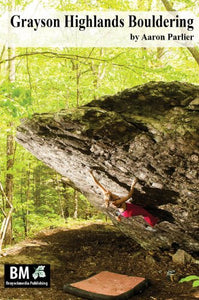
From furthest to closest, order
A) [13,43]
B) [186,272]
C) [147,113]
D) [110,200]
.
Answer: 1. [13,43]
2. [186,272]
3. [147,113]
4. [110,200]

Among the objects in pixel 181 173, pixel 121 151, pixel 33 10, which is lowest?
pixel 181 173

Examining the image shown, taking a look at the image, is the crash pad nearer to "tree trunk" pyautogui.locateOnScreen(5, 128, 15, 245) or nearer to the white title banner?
"tree trunk" pyautogui.locateOnScreen(5, 128, 15, 245)

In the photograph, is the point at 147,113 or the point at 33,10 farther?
the point at 33,10

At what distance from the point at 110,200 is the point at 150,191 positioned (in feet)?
4.64

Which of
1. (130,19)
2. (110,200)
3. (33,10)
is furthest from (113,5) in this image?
(110,200)

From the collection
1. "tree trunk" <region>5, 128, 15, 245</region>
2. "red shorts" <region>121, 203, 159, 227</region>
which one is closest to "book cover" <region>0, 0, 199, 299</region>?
"red shorts" <region>121, 203, 159, 227</region>

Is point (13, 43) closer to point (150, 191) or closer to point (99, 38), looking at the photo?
point (99, 38)

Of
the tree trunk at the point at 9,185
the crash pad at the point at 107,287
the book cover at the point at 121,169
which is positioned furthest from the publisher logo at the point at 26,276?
the tree trunk at the point at 9,185

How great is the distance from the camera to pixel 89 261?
757 centimetres

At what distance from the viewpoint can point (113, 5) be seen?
1005 cm

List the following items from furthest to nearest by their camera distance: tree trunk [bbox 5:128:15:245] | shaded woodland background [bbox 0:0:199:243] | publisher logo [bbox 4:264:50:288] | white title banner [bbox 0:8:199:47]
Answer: tree trunk [bbox 5:128:15:245] → white title banner [bbox 0:8:199:47] → shaded woodland background [bbox 0:0:199:243] → publisher logo [bbox 4:264:50:288]

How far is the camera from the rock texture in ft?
18.1

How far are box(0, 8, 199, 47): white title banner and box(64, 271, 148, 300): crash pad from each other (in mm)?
7162

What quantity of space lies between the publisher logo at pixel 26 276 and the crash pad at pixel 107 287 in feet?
2.33
